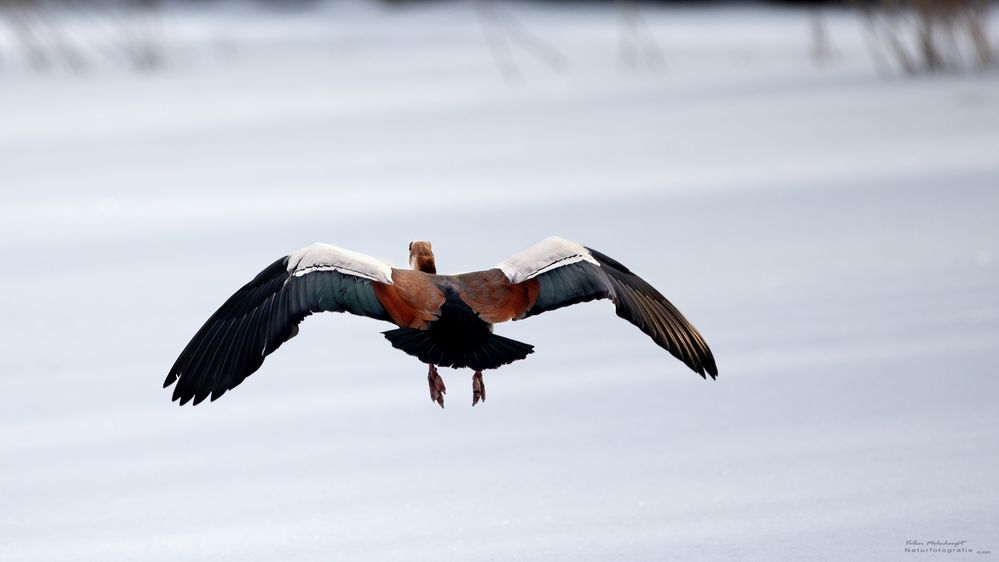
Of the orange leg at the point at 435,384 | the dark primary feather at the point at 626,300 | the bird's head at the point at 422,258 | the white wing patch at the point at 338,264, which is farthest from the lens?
the bird's head at the point at 422,258

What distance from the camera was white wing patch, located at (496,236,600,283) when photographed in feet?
11.5

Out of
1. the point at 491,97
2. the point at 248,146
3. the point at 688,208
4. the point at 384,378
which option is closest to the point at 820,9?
the point at 491,97

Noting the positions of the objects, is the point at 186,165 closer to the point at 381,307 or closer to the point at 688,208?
the point at 688,208

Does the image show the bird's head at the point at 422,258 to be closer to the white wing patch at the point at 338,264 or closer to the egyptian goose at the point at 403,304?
the egyptian goose at the point at 403,304

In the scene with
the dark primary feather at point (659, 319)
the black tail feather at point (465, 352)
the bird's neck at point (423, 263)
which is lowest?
the black tail feather at point (465, 352)

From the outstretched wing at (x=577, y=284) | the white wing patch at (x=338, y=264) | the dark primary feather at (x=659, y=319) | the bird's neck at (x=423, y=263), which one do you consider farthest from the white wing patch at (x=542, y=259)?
the bird's neck at (x=423, y=263)

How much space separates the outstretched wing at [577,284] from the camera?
355 centimetres

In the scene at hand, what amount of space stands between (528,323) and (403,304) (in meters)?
1.95

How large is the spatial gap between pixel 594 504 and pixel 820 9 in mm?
12554

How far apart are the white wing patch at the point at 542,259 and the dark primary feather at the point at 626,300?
24mm

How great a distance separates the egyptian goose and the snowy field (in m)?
0.39

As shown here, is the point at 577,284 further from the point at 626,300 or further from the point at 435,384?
the point at 435,384

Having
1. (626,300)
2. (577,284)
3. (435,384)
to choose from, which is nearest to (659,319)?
(626,300)

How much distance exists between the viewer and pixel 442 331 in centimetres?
355
